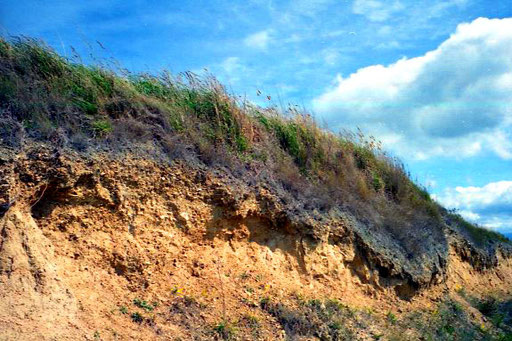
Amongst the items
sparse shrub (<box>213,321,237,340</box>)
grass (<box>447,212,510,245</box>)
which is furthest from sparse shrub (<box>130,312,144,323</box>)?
grass (<box>447,212,510,245</box>)

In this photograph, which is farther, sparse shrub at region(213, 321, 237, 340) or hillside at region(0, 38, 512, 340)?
sparse shrub at region(213, 321, 237, 340)

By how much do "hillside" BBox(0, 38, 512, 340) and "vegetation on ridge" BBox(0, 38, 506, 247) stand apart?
3 centimetres

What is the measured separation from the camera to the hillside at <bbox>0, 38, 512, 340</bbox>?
270 inches

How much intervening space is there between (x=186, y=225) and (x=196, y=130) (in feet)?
6.65

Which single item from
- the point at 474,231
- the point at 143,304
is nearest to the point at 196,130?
the point at 143,304

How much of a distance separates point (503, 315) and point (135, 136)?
425 inches

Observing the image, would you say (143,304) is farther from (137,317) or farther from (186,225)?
(186,225)

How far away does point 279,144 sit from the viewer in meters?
11.6

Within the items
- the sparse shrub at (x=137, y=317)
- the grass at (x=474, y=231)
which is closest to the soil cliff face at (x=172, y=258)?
the sparse shrub at (x=137, y=317)

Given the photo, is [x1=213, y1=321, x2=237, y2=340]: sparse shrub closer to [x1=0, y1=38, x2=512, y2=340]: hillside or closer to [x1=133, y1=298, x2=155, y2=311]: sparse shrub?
[x1=0, y1=38, x2=512, y2=340]: hillside

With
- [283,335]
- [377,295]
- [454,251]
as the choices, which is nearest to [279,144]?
[377,295]

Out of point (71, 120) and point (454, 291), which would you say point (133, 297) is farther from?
point (454, 291)

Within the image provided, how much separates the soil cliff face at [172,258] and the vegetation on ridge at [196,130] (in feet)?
1.37

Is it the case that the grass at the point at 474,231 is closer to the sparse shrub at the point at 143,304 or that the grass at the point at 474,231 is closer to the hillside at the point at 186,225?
the hillside at the point at 186,225
